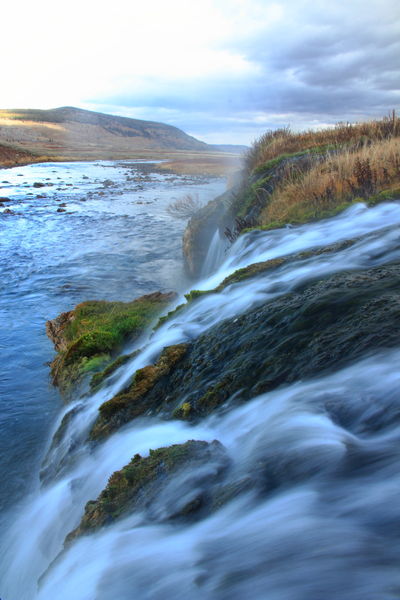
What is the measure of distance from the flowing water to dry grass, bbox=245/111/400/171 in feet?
28.0

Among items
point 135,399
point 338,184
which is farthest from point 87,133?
point 135,399

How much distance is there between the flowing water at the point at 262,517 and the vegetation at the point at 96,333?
1.96 metres

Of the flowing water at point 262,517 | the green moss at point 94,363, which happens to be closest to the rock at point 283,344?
the flowing water at point 262,517

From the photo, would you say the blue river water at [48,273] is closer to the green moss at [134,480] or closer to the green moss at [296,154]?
the green moss at [134,480]

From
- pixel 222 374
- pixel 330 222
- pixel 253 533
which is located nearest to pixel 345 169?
pixel 330 222

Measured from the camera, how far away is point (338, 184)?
7648mm

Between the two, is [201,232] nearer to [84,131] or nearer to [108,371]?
[108,371]

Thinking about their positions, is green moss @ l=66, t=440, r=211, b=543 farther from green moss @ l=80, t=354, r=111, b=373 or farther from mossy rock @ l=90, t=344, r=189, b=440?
green moss @ l=80, t=354, r=111, b=373

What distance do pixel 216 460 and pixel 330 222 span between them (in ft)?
16.4

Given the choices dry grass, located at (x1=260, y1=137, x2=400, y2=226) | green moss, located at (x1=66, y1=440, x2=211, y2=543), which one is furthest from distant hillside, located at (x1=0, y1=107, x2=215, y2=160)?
green moss, located at (x1=66, y1=440, x2=211, y2=543)

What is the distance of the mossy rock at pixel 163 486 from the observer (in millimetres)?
2389

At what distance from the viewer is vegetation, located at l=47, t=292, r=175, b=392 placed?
19.4ft

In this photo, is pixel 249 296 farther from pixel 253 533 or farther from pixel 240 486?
pixel 253 533

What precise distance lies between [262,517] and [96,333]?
4717 mm
